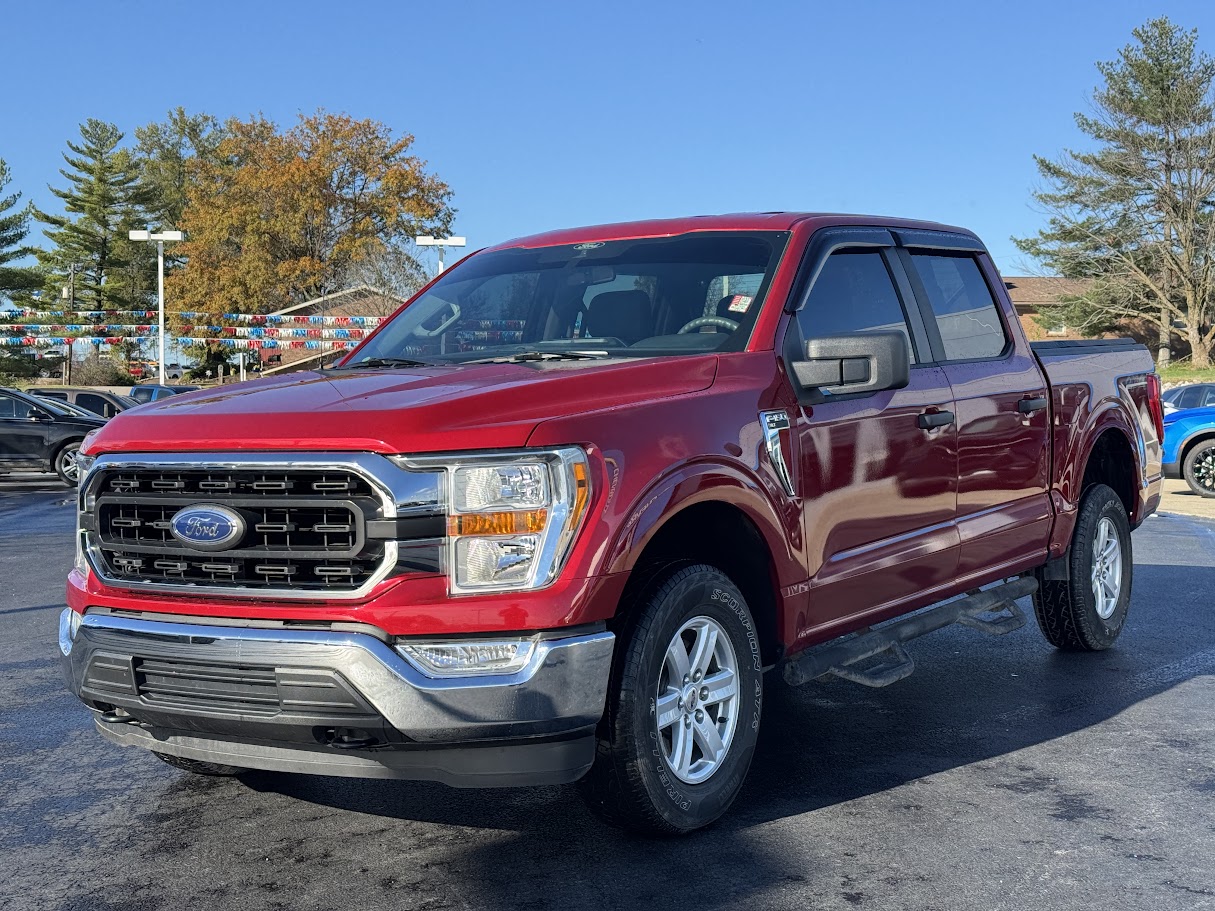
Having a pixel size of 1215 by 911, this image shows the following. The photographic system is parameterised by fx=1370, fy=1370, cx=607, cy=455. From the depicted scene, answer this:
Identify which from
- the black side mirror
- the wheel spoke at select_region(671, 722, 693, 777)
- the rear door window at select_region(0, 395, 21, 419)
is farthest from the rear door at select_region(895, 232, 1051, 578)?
the rear door window at select_region(0, 395, 21, 419)

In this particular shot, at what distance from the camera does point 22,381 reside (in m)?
62.0

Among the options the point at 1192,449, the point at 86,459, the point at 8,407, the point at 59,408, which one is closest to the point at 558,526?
the point at 86,459

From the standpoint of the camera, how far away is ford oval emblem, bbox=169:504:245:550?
12.3 ft

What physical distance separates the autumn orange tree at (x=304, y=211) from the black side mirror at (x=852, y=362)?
59311 mm

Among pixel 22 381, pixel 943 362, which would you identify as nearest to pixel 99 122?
pixel 22 381

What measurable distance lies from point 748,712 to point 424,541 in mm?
1331

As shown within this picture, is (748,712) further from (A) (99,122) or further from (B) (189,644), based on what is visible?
(A) (99,122)

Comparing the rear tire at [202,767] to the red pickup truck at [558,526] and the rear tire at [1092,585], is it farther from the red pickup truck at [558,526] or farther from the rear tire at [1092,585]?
the rear tire at [1092,585]

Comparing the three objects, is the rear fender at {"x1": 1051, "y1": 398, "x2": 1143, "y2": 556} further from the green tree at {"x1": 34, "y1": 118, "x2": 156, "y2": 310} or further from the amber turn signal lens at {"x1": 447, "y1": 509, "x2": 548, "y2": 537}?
the green tree at {"x1": 34, "y1": 118, "x2": 156, "y2": 310}

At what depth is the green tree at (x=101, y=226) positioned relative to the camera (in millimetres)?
83438

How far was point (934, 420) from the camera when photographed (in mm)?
5305

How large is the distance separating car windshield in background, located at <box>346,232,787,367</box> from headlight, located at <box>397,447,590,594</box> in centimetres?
102

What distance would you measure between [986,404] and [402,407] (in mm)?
2947

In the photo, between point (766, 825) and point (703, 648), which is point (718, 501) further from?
point (766, 825)
